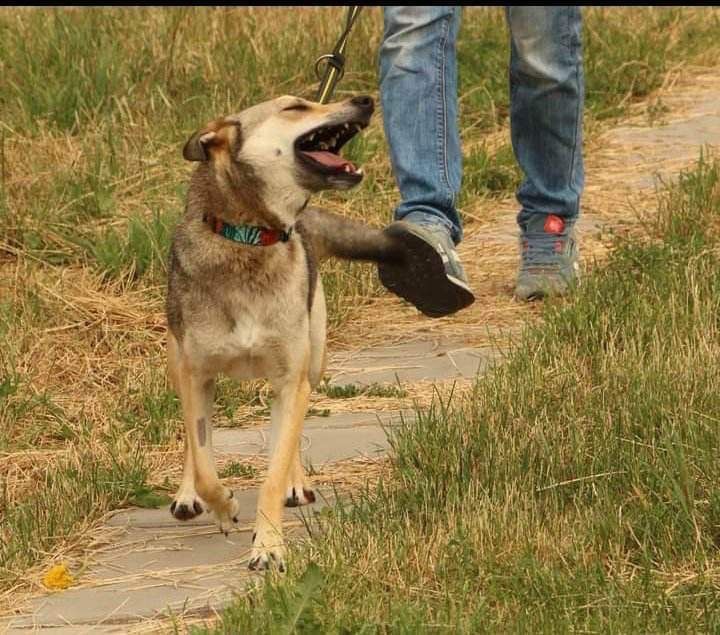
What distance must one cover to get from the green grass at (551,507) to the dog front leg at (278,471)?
0.42 feet

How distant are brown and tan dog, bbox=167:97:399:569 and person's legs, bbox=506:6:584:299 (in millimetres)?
1822

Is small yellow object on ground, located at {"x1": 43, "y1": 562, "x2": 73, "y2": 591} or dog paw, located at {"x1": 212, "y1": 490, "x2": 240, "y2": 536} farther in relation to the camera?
dog paw, located at {"x1": 212, "y1": 490, "x2": 240, "y2": 536}

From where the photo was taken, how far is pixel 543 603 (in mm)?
3643

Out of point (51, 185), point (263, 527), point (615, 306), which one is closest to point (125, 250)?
point (51, 185)

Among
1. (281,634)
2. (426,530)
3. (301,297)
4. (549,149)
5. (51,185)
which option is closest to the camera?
(281,634)

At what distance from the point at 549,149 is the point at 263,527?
9.14 ft

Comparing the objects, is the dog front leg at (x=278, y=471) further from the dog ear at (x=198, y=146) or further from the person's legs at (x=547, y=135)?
the person's legs at (x=547, y=135)

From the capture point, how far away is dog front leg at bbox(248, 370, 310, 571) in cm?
424

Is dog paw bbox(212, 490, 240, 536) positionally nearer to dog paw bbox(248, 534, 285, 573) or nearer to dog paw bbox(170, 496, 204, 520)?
dog paw bbox(170, 496, 204, 520)

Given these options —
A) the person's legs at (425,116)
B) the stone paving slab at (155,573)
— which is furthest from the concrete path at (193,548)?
the person's legs at (425,116)

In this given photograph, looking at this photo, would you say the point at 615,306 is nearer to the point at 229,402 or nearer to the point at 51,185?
the point at 229,402

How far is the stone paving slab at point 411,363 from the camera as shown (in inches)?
232

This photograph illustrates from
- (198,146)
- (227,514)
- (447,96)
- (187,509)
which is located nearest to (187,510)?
(187,509)

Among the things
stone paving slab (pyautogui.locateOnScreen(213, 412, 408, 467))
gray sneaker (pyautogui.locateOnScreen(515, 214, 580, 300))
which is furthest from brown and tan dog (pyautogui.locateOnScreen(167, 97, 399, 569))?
gray sneaker (pyautogui.locateOnScreen(515, 214, 580, 300))
